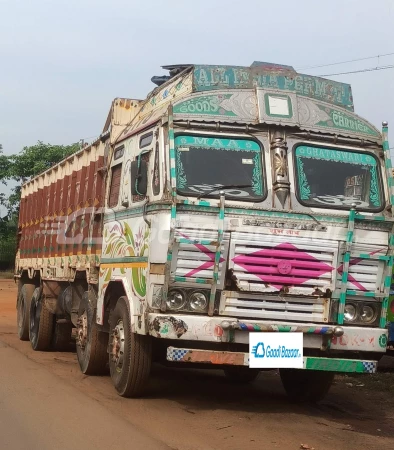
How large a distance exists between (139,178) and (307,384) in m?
2.86

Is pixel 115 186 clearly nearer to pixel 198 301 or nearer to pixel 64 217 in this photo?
pixel 198 301

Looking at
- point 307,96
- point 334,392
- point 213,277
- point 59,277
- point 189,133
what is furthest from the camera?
point 59,277

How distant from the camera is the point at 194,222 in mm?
6520

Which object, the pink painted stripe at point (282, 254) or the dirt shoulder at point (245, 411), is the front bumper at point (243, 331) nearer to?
the pink painted stripe at point (282, 254)

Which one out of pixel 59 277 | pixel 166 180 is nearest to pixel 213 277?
pixel 166 180

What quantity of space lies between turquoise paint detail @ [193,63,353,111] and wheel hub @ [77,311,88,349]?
338cm

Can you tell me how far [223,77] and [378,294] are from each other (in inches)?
98.9

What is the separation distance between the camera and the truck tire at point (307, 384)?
7.84 metres

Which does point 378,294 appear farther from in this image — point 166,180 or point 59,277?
point 59,277

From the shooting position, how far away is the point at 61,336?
468 inches

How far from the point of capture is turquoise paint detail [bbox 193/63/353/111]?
733 cm

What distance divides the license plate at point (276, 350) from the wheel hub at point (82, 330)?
316cm

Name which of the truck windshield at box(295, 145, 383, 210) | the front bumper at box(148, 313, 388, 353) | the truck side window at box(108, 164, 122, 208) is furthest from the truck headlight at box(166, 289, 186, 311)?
the truck side window at box(108, 164, 122, 208)

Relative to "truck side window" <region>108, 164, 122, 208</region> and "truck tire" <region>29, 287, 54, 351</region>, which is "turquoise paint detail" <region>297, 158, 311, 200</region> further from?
"truck tire" <region>29, 287, 54, 351</region>
